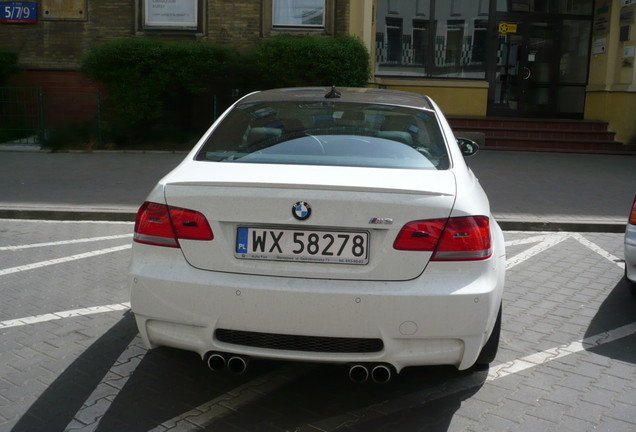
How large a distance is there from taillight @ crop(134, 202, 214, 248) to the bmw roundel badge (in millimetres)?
421

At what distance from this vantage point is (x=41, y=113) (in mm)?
16234

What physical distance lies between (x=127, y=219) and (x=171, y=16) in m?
10.2

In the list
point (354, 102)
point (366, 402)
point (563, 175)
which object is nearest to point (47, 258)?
point (354, 102)

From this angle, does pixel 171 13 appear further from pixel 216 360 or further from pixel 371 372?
pixel 371 372

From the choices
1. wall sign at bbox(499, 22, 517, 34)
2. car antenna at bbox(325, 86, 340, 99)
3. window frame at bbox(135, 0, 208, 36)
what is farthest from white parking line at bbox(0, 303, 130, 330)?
wall sign at bbox(499, 22, 517, 34)

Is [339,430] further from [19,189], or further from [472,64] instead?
[472,64]

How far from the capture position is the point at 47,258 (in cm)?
700

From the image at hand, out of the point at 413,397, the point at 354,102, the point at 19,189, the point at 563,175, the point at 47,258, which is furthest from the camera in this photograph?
the point at 563,175

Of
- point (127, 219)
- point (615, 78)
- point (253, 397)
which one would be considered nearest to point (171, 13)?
point (127, 219)

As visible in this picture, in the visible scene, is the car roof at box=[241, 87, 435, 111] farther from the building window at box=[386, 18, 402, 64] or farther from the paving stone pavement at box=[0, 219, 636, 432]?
the building window at box=[386, 18, 402, 64]

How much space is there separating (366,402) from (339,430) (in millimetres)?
367

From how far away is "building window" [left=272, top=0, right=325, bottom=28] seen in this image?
17.5 metres

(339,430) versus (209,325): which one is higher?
(209,325)

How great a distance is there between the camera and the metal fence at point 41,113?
16047mm
